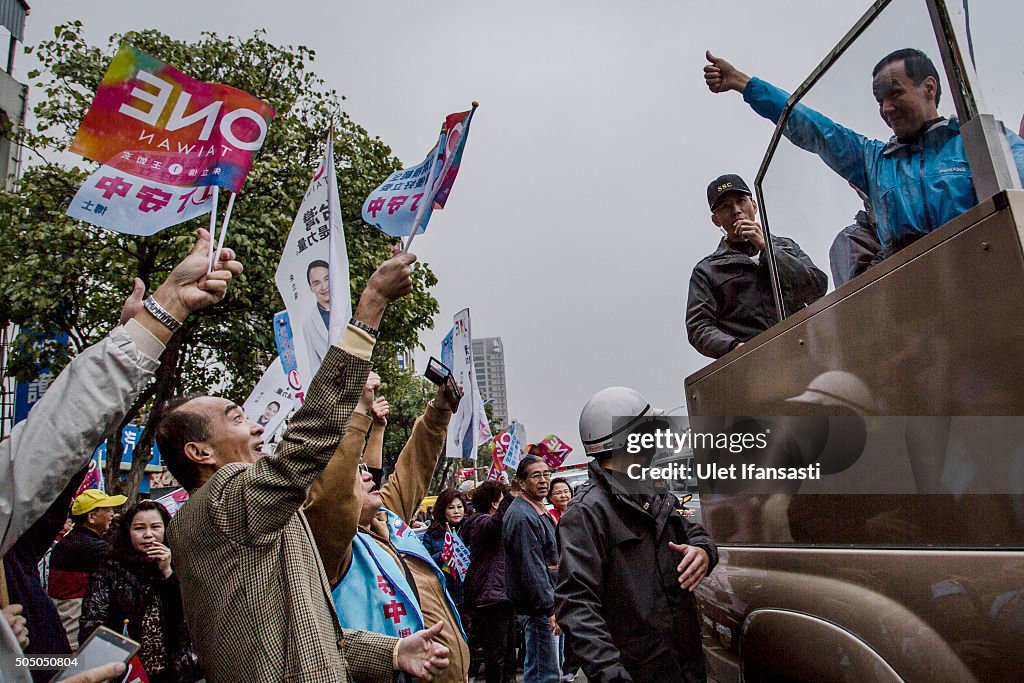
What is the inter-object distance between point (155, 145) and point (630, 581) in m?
2.43

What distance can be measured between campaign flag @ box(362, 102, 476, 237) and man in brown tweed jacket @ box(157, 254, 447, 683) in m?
1.14

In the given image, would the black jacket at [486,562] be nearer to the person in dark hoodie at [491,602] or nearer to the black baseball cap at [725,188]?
the person in dark hoodie at [491,602]

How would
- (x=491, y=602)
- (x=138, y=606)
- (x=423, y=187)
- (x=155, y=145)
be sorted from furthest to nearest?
(x=491, y=602), (x=138, y=606), (x=423, y=187), (x=155, y=145)

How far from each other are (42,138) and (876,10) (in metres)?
15.7

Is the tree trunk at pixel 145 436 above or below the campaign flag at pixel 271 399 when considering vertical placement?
above

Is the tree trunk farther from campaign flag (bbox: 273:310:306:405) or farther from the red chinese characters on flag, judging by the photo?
the red chinese characters on flag

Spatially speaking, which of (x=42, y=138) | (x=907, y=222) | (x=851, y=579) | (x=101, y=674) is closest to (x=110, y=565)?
(x=101, y=674)

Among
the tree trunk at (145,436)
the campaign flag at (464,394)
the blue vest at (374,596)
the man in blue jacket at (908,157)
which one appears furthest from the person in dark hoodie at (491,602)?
the tree trunk at (145,436)

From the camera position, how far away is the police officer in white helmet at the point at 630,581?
2814 mm

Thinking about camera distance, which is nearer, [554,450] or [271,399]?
[271,399]

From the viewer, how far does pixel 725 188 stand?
379cm

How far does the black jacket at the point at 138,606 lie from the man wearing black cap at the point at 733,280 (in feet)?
9.43

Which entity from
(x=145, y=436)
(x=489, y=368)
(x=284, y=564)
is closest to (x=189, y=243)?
(x=145, y=436)

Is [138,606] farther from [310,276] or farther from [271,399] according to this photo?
[271,399]
